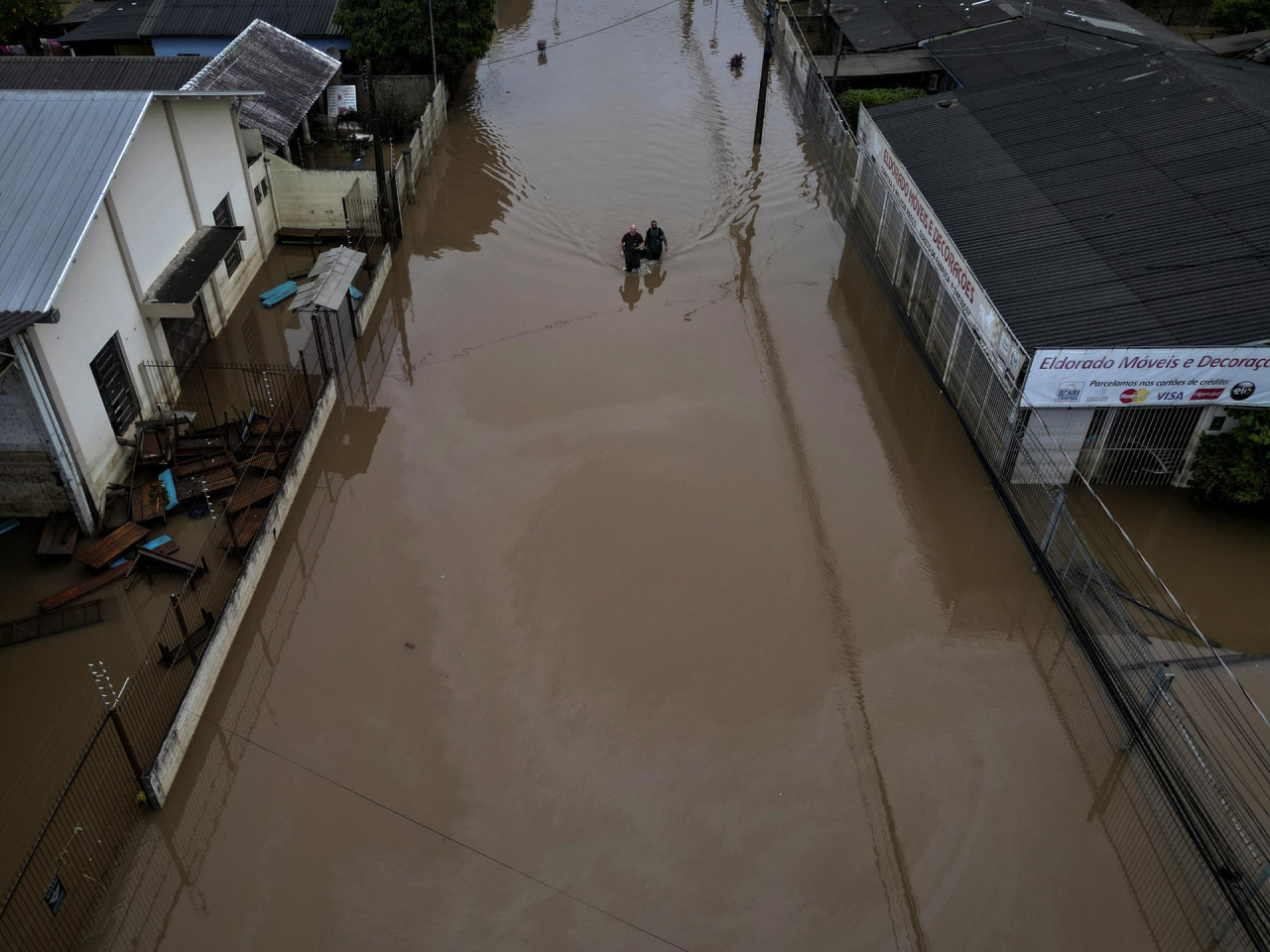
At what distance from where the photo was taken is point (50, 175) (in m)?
13.8

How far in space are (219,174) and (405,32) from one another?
1235cm

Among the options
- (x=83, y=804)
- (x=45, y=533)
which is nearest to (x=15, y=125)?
(x=45, y=533)

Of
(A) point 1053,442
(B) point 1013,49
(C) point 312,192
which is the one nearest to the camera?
(A) point 1053,442

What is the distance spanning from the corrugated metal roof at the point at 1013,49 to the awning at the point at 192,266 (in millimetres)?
19690

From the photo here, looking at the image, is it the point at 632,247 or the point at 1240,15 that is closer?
the point at 632,247

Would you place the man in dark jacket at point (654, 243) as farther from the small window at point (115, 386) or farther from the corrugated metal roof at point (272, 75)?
the small window at point (115, 386)

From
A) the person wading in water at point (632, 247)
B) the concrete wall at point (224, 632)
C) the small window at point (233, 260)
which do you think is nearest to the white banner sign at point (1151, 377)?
the person wading in water at point (632, 247)

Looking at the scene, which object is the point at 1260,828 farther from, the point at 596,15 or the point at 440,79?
the point at 596,15

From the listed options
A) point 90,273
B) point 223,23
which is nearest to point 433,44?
point 223,23

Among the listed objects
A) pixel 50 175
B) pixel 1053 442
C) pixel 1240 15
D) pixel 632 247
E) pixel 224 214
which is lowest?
pixel 632 247

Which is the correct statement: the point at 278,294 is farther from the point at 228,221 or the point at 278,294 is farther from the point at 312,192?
the point at 312,192

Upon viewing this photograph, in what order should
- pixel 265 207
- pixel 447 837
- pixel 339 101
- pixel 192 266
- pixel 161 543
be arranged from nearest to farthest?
pixel 447 837 → pixel 161 543 → pixel 192 266 → pixel 265 207 → pixel 339 101

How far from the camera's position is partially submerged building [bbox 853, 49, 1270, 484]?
13.7m

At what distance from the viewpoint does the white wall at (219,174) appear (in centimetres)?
1758
